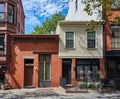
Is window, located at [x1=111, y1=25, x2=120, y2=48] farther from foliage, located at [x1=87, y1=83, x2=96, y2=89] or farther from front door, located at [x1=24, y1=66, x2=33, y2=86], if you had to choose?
front door, located at [x1=24, y1=66, x2=33, y2=86]

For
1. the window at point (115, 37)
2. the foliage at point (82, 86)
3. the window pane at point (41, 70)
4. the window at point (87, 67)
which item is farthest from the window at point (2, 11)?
the window at point (115, 37)

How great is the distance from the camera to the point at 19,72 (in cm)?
3525

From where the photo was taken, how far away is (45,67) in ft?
117

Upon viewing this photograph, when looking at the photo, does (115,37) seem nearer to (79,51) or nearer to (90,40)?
(90,40)

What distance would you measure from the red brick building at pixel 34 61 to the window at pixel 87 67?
85.7 inches

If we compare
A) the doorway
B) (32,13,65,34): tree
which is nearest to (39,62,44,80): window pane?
the doorway

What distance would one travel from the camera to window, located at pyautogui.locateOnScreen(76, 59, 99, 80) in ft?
115

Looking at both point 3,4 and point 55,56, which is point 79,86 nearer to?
point 55,56

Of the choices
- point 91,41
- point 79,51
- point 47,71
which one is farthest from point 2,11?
point 91,41

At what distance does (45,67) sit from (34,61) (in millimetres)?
1482

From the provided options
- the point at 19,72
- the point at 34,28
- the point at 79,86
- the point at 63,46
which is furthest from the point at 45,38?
the point at 34,28

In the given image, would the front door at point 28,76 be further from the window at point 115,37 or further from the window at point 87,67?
the window at point 115,37

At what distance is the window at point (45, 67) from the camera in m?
35.6

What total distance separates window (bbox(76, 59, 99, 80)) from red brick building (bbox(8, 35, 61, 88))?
2.18 meters
